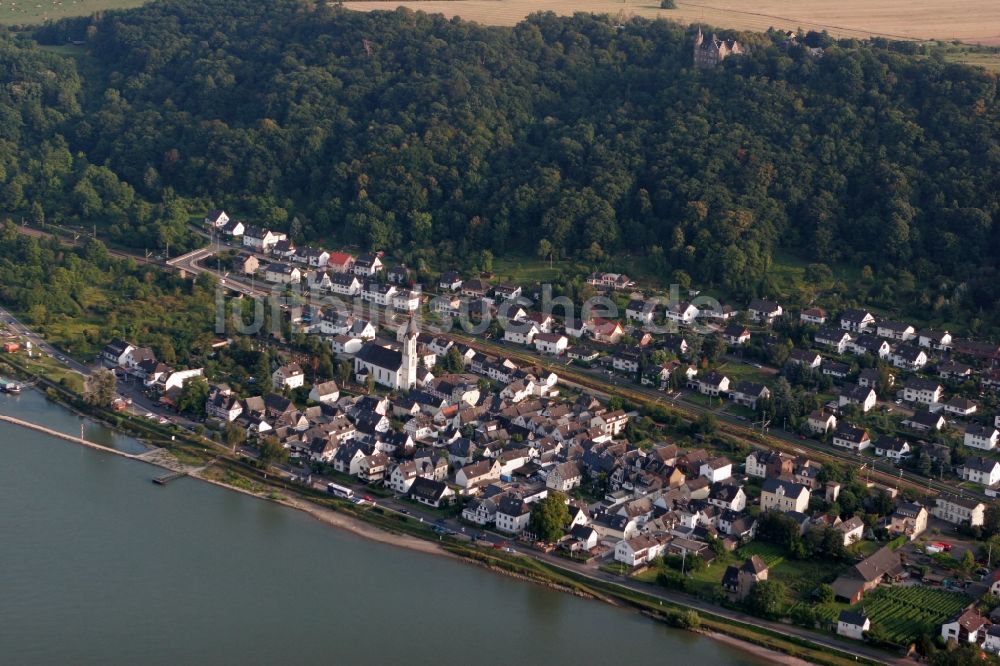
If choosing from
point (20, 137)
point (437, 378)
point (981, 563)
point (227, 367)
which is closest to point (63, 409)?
point (227, 367)

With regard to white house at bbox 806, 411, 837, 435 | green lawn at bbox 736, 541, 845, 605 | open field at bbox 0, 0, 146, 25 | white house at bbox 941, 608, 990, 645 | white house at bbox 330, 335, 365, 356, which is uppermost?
open field at bbox 0, 0, 146, 25

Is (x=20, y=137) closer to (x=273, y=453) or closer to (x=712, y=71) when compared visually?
(x=712, y=71)

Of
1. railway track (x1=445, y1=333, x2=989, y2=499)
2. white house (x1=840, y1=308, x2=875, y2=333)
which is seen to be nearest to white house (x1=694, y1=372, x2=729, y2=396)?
railway track (x1=445, y1=333, x2=989, y2=499)

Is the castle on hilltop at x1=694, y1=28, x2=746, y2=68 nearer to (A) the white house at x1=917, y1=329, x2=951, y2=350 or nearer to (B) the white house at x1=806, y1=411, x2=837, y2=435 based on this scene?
(A) the white house at x1=917, y1=329, x2=951, y2=350

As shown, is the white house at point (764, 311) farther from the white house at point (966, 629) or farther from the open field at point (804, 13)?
the open field at point (804, 13)

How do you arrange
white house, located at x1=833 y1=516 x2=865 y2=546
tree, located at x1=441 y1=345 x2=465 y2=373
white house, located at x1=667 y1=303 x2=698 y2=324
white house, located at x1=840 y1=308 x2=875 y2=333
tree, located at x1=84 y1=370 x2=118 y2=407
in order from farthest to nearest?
white house, located at x1=667 y1=303 x2=698 y2=324 → white house, located at x1=840 y1=308 x2=875 y2=333 → tree, located at x1=441 y1=345 x2=465 y2=373 → tree, located at x1=84 y1=370 x2=118 y2=407 → white house, located at x1=833 y1=516 x2=865 y2=546

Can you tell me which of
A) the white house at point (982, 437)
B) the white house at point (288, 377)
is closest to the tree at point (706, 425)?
the white house at point (982, 437)
